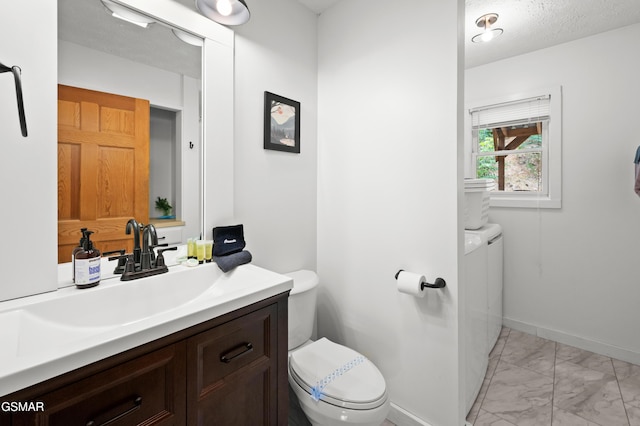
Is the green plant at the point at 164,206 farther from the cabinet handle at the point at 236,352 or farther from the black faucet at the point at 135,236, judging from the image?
the cabinet handle at the point at 236,352

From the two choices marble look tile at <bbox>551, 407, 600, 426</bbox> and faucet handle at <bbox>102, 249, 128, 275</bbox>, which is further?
marble look tile at <bbox>551, 407, 600, 426</bbox>

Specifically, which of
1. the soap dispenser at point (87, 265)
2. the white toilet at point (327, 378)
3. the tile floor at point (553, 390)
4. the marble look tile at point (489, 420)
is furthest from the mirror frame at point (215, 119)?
the marble look tile at point (489, 420)

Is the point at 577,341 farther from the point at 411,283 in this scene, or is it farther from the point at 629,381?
the point at 411,283

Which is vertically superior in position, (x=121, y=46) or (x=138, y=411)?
(x=121, y=46)

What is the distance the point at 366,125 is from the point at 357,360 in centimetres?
132

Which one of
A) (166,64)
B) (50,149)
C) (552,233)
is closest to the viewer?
(50,149)

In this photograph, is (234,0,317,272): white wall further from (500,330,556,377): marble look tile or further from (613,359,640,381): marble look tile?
(613,359,640,381): marble look tile

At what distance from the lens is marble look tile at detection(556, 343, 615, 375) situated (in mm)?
2191

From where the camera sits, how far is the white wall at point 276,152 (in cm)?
165

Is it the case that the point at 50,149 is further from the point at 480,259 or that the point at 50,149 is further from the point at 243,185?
the point at 480,259

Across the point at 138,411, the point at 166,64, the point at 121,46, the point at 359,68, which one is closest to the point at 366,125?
the point at 359,68

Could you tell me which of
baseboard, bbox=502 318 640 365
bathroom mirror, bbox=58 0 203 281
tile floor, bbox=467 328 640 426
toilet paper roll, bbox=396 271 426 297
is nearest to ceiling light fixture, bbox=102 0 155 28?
bathroom mirror, bbox=58 0 203 281

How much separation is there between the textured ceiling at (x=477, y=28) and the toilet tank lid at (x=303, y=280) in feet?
3.97

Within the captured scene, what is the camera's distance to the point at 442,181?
146cm
